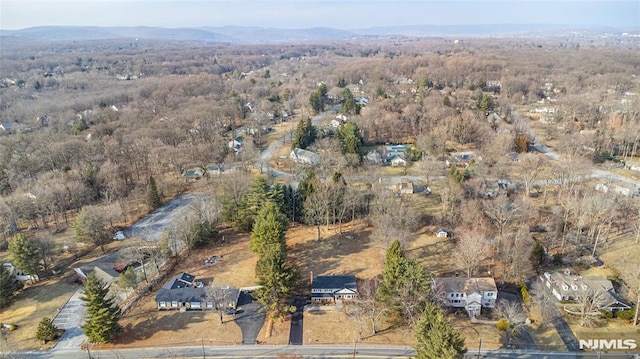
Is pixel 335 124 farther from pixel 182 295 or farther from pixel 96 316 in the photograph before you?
pixel 96 316

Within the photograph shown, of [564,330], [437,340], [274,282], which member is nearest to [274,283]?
[274,282]

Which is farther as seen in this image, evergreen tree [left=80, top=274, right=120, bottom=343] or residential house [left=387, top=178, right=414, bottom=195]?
residential house [left=387, top=178, right=414, bottom=195]

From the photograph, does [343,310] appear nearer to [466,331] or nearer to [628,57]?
[466,331]

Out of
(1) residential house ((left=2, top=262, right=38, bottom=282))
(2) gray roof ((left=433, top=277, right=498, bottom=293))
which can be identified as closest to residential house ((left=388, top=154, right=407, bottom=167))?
(2) gray roof ((left=433, top=277, right=498, bottom=293))

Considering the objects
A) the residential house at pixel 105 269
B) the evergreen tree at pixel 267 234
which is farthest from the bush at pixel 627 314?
the residential house at pixel 105 269

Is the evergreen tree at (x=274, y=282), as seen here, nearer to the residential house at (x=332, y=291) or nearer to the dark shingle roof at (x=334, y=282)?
the residential house at (x=332, y=291)

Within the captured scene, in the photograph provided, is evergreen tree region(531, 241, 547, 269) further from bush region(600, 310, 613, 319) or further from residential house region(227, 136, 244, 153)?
residential house region(227, 136, 244, 153)

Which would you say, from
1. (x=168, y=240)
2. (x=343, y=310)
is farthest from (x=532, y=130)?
(x=168, y=240)
